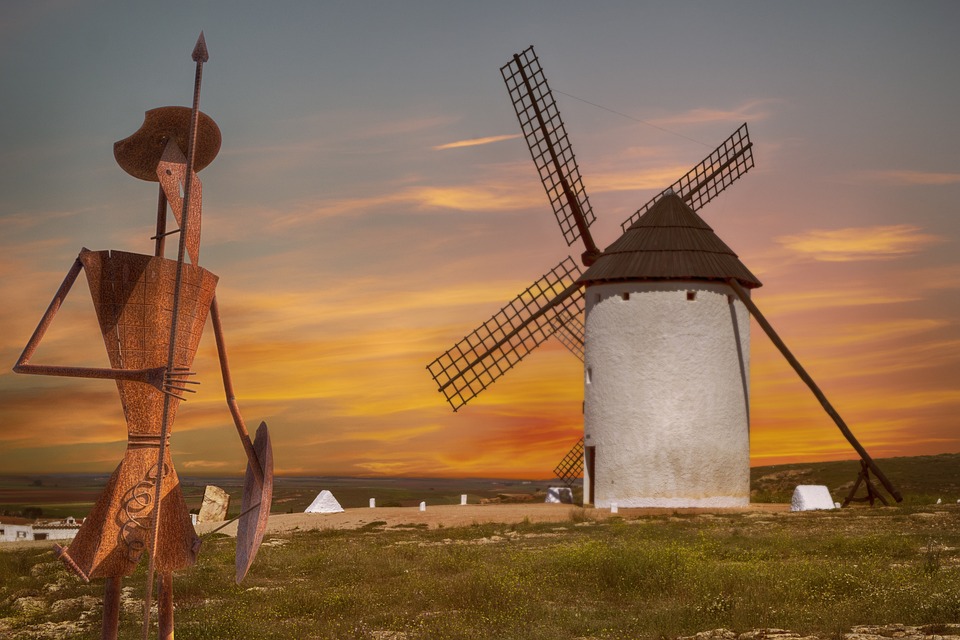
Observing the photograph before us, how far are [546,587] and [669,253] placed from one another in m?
14.3

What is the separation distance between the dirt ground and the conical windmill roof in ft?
19.2

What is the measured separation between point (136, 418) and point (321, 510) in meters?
19.8

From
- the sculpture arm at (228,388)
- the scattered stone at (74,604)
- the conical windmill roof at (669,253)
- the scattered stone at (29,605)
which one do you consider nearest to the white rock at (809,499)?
the conical windmill roof at (669,253)

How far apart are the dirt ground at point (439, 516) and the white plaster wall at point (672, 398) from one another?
712 millimetres

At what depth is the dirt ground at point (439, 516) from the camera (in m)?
23.6

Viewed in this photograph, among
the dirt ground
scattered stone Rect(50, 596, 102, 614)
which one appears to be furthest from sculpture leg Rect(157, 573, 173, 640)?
the dirt ground

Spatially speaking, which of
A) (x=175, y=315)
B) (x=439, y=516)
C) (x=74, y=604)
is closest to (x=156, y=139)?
(x=175, y=315)

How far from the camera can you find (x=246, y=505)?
8.70 metres

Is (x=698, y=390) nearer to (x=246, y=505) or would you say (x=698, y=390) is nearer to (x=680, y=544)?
(x=680, y=544)

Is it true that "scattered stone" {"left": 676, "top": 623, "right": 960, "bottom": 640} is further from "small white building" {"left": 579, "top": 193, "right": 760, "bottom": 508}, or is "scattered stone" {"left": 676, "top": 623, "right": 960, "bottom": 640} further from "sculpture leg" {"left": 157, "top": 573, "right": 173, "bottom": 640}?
A: "small white building" {"left": 579, "top": 193, "right": 760, "bottom": 508}

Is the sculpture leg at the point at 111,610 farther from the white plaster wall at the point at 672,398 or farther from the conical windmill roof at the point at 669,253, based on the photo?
the conical windmill roof at the point at 669,253

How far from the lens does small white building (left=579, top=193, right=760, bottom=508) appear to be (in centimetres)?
2569

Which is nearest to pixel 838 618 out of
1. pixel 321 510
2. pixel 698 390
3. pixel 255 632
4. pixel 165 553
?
pixel 255 632

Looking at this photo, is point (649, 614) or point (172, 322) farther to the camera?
point (649, 614)
